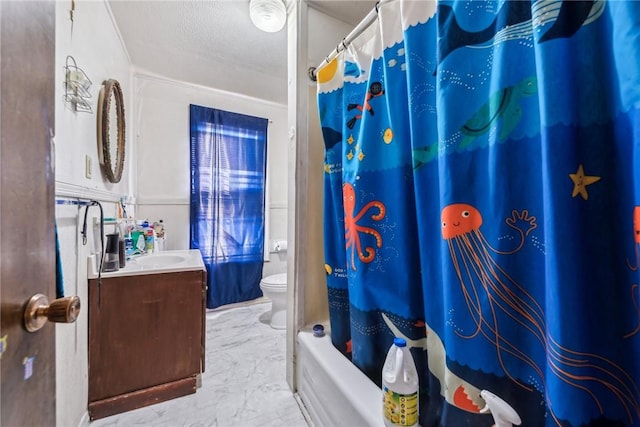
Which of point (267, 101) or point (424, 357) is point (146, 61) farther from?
point (424, 357)

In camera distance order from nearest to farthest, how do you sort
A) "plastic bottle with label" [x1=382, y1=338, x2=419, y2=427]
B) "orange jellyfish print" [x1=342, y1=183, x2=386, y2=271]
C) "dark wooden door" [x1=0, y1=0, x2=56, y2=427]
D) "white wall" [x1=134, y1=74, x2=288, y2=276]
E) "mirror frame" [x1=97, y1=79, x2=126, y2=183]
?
1. "dark wooden door" [x1=0, y1=0, x2=56, y2=427]
2. "plastic bottle with label" [x1=382, y1=338, x2=419, y2=427]
3. "orange jellyfish print" [x1=342, y1=183, x2=386, y2=271]
4. "mirror frame" [x1=97, y1=79, x2=126, y2=183]
5. "white wall" [x1=134, y1=74, x2=288, y2=276]

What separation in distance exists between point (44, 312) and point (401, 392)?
0.86 meters


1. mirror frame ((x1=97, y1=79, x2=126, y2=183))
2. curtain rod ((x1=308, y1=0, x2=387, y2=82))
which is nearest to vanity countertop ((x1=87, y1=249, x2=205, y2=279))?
mirror frame ((x1=97, y1=79, x2=126, y2=183))

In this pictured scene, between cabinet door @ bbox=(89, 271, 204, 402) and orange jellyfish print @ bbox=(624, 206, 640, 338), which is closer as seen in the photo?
orange jellyfish print @ bbox=(624, 206, 640, 338)

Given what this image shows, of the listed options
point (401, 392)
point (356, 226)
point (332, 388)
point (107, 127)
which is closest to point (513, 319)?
point (401, 392)

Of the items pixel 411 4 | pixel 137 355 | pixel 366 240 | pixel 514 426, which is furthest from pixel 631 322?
pixel 137 355

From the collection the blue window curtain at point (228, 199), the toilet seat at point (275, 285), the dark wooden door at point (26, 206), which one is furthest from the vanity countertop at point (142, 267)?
the dark wooden door at point (26, 206)

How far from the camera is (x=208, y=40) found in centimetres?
182

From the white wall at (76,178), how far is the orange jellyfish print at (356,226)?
111 centimetres

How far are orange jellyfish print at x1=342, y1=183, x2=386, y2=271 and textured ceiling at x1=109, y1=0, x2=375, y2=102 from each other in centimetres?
109

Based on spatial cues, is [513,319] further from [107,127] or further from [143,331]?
[107,127]

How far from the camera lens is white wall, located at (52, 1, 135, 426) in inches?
39.2

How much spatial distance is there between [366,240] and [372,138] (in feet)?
1.31

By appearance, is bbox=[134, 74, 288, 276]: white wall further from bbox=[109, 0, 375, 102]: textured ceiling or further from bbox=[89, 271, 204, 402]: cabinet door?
bbox=[89, 271, 204, 402]: cabinet door
